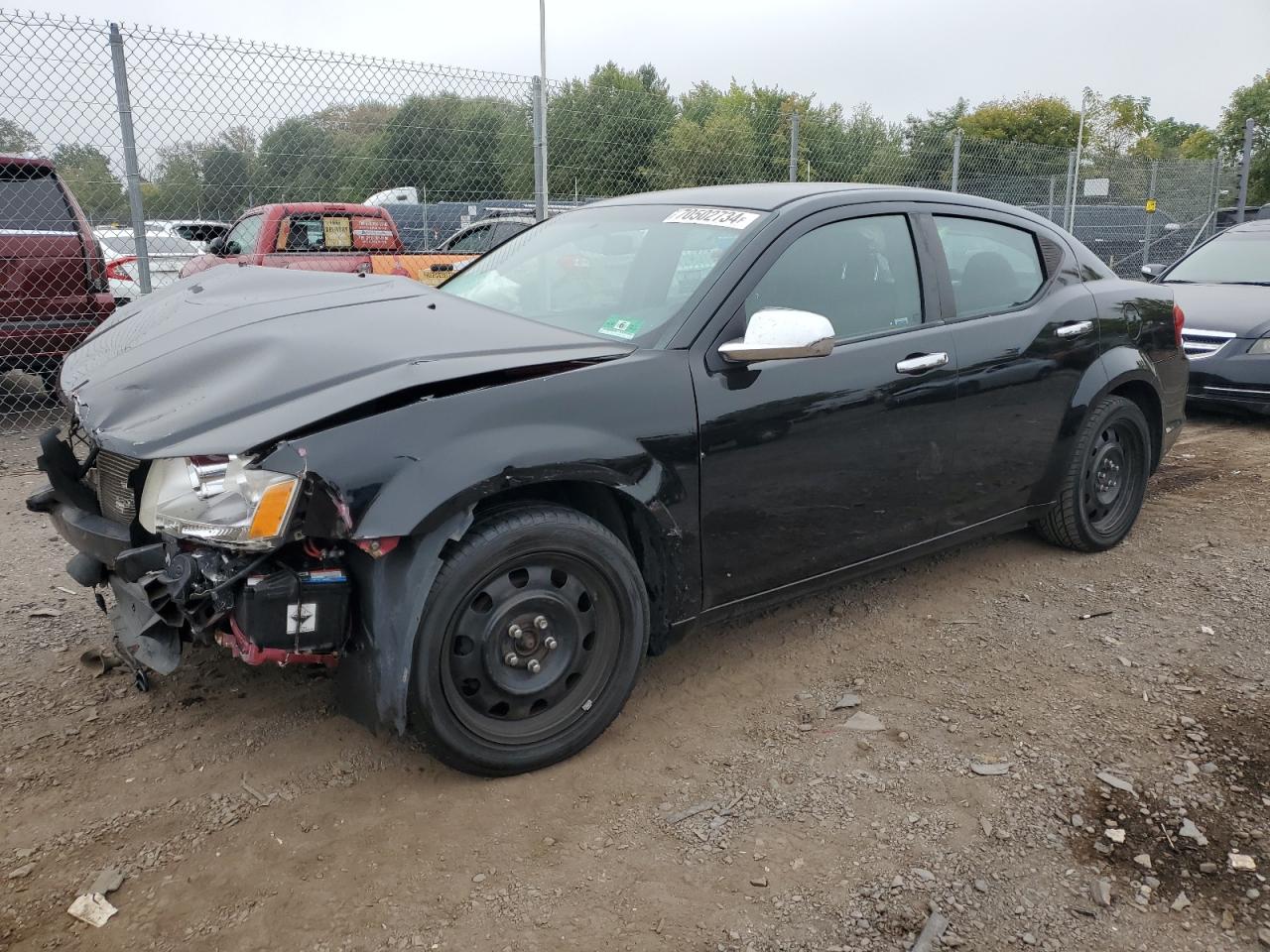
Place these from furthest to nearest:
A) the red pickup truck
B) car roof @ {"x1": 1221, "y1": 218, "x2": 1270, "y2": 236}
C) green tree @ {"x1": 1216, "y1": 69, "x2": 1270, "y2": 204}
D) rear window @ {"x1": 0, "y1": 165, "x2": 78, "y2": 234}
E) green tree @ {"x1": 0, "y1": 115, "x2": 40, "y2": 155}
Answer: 1. green tree @ {"x1": 1216, "y1": 69, "x2": 1270, "y2": 204}
2. car roof @ {"x1": 1221, "y1": 218, "x2": 1270, "y2": 236}
3. the red pickup truck
4. rear window @ {"x1": 0, "y1": 165, "x2": 78, "y2": 234}
5. green tree @ {"x1": 0, "y1": 115, "x2": 40, "y2": 155}

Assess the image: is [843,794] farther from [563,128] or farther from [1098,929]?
[563,128]

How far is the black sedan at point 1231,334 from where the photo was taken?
6.90 metres

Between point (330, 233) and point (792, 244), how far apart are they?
19.3 ft

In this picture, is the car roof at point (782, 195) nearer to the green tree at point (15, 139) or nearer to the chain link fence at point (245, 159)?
the chain link fence at point (245, 159)

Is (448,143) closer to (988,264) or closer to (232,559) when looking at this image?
(988,264)

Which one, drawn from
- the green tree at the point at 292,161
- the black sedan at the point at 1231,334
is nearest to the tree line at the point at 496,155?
the green tree at the point at 292,161

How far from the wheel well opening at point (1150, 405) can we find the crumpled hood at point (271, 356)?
9.22 feet

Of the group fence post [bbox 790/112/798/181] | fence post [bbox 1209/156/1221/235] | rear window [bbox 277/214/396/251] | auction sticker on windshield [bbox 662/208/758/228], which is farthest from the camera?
fence post [bbox 1209/156/1221/235]

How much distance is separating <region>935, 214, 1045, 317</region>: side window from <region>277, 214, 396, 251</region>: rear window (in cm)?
576

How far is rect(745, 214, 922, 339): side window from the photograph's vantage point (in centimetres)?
321

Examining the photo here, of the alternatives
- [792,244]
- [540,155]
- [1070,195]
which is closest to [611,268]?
[792,244]

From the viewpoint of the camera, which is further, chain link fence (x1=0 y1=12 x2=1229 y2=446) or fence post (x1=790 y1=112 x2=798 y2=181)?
fence post (x1=790 y1=112 x2=798 y2=181)

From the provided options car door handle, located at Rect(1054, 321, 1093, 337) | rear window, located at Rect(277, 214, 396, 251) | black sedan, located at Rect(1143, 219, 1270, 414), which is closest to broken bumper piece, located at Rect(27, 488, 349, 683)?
car door handle, located at Rect(1054, 321, 1093, 337)

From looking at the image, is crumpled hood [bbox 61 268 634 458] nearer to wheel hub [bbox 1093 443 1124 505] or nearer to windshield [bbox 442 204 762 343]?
windshield [bbox 442 204 762 343]
